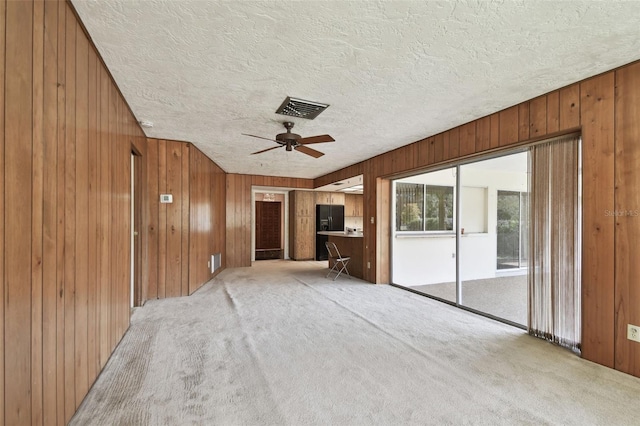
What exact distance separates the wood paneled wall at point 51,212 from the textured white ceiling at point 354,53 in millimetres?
390

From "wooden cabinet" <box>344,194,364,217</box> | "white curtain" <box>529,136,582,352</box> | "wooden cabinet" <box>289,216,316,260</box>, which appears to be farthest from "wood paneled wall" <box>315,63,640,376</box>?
"wooden cabinet" <box>344,194,364,217</box>

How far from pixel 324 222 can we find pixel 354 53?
6.73m

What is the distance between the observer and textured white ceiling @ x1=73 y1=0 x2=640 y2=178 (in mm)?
1627

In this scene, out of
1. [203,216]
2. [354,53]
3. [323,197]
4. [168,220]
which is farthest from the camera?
[323,197]

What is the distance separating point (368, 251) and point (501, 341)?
9.43 feet

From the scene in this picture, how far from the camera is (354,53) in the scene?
6.68 feet

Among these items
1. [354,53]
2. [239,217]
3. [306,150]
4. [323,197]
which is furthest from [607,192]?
[323,197]

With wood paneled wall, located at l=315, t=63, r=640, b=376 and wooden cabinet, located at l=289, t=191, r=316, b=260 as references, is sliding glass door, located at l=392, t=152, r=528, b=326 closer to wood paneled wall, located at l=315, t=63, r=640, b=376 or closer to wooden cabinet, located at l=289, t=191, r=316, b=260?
wood paneled wall, located at l=315, t=63, r=640, b=376

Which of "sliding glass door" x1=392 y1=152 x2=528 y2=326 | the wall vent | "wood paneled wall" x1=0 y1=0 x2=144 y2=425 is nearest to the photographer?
"wood paneled wall" x1=0 y1=0 x2=144 y2=425

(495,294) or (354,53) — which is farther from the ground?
(354,53)

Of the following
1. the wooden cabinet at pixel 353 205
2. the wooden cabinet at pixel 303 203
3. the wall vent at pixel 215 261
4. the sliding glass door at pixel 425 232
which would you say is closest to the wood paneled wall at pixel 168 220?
the wall vent at pixel 215 261

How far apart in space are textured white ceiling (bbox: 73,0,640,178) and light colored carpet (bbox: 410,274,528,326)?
2.46 meters

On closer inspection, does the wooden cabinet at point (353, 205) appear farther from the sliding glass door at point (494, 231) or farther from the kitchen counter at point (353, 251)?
the sliding glass door at point (494, 231)

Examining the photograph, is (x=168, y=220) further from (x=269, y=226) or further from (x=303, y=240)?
(x=269, y=226)
